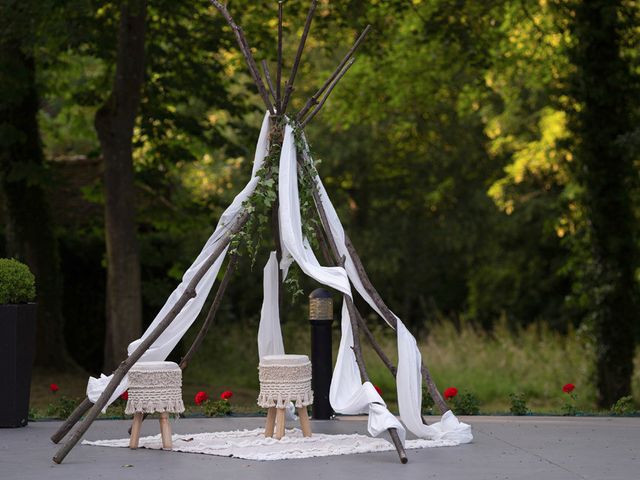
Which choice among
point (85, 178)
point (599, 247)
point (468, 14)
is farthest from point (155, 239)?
point (599, 247)

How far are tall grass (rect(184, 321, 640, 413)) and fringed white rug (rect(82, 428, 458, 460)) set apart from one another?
261 inches

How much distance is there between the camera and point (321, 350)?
10.1 metres

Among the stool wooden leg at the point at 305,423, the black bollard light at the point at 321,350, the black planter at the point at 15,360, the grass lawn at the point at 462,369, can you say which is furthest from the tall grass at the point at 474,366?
the stool wooden leg at the point at 305,423

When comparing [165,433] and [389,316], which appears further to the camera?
[389,316]

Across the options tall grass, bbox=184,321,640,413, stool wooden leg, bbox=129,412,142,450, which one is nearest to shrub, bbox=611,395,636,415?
stool wooden leg, bbox=129,412,142,450

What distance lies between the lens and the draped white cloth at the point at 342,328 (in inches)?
332

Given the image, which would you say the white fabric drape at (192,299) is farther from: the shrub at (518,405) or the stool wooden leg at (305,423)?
the shrub at (518,405)

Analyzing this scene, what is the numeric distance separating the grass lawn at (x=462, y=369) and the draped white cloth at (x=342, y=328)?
20.4 feet

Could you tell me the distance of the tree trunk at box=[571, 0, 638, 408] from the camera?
48.7 ft

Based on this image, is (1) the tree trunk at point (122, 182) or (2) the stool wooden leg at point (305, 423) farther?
(1) the tree trunk at point (122, 182)

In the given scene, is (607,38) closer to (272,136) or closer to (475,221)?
(272,136)

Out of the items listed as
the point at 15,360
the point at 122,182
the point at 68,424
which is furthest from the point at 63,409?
the point at 122,182

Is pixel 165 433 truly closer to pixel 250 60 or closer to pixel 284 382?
pixel 284 382

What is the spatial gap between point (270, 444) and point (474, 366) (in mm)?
9823
